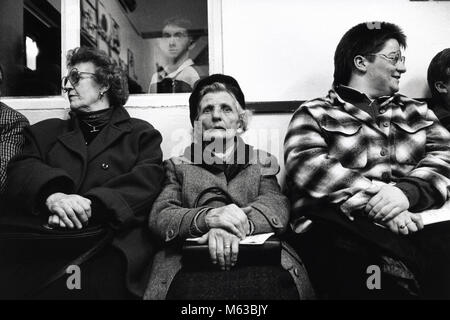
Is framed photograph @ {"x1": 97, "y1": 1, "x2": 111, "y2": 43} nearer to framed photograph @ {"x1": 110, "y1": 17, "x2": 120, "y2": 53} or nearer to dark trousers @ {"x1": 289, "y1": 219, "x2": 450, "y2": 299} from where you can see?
framed photograph @ {"x1": 110, "y1": 17, "x2": 120, "y2": 53}

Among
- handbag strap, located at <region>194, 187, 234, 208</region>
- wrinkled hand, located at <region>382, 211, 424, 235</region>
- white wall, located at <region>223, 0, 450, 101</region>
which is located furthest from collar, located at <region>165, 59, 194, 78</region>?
wrinkled hand, located at <region>382, 211, 424, 235</region>

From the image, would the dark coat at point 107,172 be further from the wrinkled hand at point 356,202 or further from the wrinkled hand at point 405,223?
the wrinkled hand at point 405,223

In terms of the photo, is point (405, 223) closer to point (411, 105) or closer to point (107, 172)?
point (411, 105)

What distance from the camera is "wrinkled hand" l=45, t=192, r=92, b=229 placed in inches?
71.3

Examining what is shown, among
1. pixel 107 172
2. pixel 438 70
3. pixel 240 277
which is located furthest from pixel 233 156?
pixel 438 70

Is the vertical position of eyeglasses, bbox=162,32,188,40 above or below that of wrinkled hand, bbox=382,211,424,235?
above

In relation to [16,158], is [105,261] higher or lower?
lower

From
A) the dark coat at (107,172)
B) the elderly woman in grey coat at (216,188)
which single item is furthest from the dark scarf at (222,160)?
the dark coat at (107,172)

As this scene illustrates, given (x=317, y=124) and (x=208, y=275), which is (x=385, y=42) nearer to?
(x=317, y=124)

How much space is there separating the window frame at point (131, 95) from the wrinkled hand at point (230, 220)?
1.04 m

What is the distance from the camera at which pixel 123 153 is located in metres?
2.21
